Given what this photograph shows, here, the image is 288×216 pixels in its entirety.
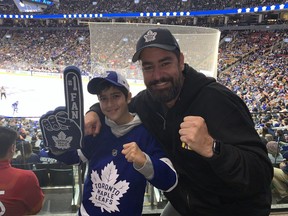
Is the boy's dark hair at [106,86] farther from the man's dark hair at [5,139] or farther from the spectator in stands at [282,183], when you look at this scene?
the spectator in stands at [282,183]

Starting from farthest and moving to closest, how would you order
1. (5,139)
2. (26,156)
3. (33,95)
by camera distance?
(33,95) < (26,156) < (5,139)

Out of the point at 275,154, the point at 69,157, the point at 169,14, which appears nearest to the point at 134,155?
the point at 69,157

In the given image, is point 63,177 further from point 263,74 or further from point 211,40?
point 263,74

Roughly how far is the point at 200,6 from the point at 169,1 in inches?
151

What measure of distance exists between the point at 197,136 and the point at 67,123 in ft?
2.45

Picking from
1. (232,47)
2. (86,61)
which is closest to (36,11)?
(86,61)

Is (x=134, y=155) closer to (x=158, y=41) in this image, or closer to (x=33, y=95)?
(x=158, y=41)

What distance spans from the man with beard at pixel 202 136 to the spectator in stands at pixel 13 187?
0.50m

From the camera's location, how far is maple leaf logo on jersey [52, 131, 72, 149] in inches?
63.2

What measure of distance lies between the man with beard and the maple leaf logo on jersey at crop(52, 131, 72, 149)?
12 cm

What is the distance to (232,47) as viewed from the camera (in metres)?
23.7

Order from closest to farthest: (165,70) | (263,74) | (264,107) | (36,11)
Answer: (165,70)
(264,107)
(263,74)
(36,11)

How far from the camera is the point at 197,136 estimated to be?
1147 millimetres

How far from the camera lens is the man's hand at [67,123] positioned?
4.98 ft
